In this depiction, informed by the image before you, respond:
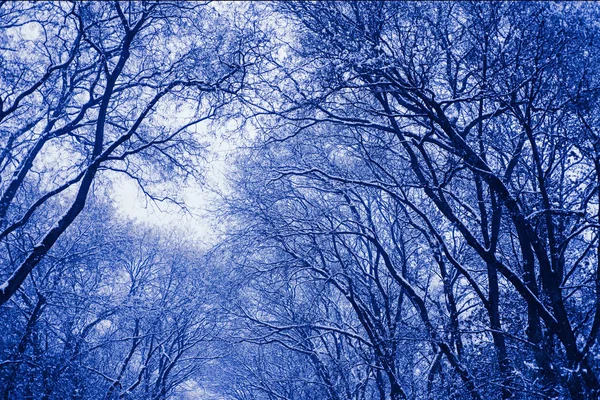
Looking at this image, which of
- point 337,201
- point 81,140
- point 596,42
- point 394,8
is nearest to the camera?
point 596,42

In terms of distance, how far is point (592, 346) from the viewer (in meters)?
6.09

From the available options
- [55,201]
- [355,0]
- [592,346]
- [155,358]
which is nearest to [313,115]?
[355,0]

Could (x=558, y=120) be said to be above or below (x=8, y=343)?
below

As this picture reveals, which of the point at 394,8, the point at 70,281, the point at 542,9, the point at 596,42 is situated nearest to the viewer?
the point at 542,9

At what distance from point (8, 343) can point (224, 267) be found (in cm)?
611

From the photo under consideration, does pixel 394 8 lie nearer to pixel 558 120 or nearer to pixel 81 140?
pixel 558 120

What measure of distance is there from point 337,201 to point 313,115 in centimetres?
420

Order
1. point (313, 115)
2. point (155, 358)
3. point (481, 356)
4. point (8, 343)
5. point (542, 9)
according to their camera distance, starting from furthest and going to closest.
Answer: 1. point (155, 358)
2. point (8, 343)
3. point (313, 115)
4. point (481, 356)
5. point (542, 9)

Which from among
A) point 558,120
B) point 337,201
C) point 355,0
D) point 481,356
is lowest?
point 481,356

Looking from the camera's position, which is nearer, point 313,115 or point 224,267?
point 313,115

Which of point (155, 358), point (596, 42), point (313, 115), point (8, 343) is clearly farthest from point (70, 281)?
point (596, 42)

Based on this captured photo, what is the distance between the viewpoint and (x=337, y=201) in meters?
12.6

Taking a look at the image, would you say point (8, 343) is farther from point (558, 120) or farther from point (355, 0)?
point (558, 120)

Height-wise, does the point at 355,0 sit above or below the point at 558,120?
above
